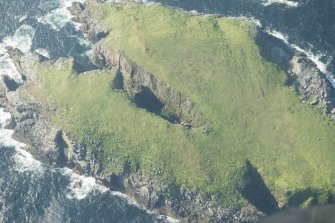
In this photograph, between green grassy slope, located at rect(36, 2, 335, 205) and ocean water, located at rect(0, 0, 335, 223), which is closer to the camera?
ocean water, located at rect(0, 0, 335, 223)

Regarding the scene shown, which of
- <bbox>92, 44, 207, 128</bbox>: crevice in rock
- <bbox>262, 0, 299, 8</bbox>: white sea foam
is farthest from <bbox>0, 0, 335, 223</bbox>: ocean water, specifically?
<bbox>92, 44, 207, 128</bbox>: crevice in rock

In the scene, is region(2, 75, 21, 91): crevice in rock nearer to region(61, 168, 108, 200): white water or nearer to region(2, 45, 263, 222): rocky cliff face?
region(2, 45, 263, 222): rocky cliff face

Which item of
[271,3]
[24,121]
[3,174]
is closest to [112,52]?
[24,121]

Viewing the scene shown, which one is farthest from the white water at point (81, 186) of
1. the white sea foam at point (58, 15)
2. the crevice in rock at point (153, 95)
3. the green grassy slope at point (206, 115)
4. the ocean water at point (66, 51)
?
the white sea foam at point (58, 15)

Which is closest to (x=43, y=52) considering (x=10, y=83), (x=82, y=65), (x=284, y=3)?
(x=10, y=83)

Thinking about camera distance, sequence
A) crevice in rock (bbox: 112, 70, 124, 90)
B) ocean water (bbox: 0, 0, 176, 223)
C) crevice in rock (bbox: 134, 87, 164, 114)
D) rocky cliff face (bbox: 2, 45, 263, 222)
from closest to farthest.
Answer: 1. rocky cliff face (bbox: 2, 45, 263, 222)
2. ocean water (bbox: 0, 0, 176, 223)
3. crevice in rock (bbox: 134, 87, 164, 114)
4. crevice in rock (bbox: 112, 70, 124, 90)

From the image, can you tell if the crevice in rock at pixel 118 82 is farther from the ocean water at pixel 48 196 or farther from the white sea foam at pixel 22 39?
the white sea foam at pixel 22 39

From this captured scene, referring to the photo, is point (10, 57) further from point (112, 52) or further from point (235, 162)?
point (235, 162)
